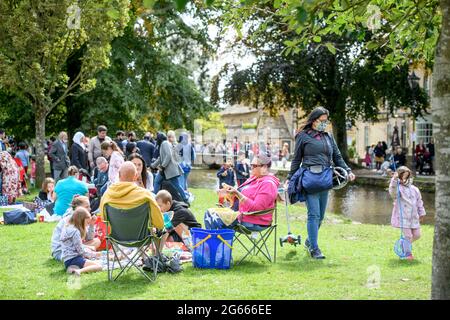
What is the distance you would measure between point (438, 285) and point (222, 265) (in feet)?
10.8

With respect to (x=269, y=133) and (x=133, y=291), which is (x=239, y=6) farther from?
(x=269, y=133)

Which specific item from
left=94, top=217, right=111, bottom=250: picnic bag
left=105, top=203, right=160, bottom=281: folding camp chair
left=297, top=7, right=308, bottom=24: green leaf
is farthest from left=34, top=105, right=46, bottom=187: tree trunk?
left=297, top=7, right=308, bottom=24: green leaf

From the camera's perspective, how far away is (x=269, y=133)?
238ft

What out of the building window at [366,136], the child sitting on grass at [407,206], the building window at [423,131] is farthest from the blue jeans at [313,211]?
the building window at [366,136]

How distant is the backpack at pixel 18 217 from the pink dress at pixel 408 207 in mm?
7402

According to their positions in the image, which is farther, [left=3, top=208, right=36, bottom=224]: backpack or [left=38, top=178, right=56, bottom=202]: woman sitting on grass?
[left=38, top=178, right=56, bottom=202]: woman sitting on grass

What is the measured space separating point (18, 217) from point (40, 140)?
8.05m

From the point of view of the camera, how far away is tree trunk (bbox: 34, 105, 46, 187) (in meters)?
19.9

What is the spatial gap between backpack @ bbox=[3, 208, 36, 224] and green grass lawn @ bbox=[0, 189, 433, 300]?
2.35m

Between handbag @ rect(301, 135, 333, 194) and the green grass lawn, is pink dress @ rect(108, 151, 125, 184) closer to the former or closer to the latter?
the green grass lawn

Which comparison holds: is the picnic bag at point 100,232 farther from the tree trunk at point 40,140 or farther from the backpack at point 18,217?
the tree trunk at point 40,140

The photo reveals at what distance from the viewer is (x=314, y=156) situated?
28.5 ft

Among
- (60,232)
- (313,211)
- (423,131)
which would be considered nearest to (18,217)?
(60,232)

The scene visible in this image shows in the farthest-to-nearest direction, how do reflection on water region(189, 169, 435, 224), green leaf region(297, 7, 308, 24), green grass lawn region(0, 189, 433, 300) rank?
reflection on water region(189, 169, 435, 224) < green grass lawn region(0, 189, 433, 300) < green leaf region(297, 7, 308, 24)
